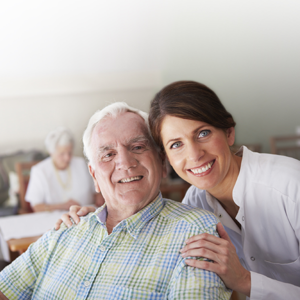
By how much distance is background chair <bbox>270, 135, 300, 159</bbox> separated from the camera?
12.2 ft

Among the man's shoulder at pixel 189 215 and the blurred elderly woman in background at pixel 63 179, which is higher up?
the man's shoulder at pixel 189 215

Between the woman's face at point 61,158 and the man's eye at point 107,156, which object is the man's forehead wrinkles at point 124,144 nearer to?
the man's eye at point 107,156

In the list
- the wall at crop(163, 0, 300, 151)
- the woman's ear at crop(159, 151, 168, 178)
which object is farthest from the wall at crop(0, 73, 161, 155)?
the woman's ear at crop(159, 151, 168, 178)

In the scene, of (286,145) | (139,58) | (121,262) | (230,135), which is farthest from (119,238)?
(139,58)

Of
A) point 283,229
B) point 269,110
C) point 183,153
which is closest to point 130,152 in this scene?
point 183,153

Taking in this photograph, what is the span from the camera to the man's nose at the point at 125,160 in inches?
43.8

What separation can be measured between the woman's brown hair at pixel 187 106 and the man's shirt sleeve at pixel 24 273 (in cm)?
61

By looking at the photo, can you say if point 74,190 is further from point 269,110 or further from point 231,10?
point 231,10

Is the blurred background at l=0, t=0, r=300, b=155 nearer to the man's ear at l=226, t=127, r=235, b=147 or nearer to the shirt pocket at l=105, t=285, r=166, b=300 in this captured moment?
the man's ear at l=226, t=127, r=235, b=147

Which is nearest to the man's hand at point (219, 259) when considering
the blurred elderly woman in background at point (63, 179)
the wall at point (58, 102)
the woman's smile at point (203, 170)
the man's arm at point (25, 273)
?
the woman's smile at point (203, 170)

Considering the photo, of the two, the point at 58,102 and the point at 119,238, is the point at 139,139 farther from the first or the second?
the point at 58,102

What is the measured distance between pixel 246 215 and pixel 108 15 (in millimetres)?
3606

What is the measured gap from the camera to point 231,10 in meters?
3.84

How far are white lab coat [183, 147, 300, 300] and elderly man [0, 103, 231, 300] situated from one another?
202 millimetres
